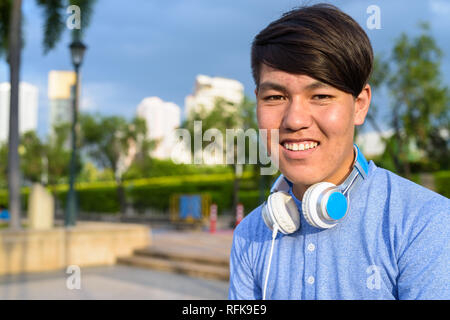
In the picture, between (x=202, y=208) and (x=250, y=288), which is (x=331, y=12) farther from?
(x=202, y=208)

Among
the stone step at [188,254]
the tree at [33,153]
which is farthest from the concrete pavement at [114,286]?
the tree at [33,153]

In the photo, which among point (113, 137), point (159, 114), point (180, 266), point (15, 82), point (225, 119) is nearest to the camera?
point (180, 266)

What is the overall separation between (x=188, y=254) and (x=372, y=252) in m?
9.81

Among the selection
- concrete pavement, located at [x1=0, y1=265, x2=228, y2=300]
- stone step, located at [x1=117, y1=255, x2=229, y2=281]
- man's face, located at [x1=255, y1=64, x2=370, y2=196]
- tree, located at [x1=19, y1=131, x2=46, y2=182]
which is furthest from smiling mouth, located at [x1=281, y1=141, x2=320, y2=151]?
tree, located at [x1=19, y1=131, x2=46, y2=182]

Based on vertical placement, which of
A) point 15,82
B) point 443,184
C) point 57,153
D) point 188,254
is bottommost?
point 188,254

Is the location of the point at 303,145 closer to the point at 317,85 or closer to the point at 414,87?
the point at 317,85

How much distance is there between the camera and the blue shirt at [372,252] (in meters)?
1.22

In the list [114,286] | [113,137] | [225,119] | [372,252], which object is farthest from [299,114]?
[113,137]

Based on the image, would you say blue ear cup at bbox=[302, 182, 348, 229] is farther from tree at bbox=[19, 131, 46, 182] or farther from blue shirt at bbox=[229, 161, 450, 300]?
tree at bbox=[19, 131, 46, 182]

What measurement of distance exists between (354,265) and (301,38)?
674 mm

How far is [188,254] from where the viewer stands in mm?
10844

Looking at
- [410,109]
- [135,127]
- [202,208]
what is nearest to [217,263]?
[410,109]

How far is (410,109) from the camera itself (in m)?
17.7
